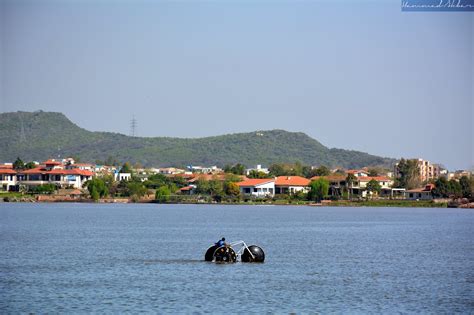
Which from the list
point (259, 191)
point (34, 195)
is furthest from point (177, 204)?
point (34, 195)

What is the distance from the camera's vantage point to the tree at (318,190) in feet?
584

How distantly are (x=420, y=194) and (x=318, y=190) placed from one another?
25229mm

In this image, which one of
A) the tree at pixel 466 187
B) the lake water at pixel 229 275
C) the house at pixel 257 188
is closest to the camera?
the lake water at pixel 229 275

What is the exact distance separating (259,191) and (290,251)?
131916 mm

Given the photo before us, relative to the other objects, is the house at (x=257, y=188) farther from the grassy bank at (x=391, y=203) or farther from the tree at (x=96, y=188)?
the tree at (x=96, y=188)

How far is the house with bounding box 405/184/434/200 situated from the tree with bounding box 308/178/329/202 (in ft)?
69.3

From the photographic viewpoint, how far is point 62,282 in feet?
132

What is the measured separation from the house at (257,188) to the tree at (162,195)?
15.1 m

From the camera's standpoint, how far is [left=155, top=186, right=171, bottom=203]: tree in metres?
191

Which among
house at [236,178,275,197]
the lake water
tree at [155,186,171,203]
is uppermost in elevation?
house at [236,178,275,197]

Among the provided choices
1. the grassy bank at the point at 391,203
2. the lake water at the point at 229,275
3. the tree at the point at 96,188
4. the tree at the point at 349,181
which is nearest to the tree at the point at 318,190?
the grassy bank at the point at 391,203

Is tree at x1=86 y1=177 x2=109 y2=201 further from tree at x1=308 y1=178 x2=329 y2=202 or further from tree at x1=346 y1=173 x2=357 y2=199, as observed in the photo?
tree at x1=346 y1=173 x2=357 y2=199

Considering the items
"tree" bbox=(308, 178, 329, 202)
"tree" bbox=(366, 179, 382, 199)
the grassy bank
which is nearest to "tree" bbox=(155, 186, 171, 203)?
"tree" bbox=(308, 178, 329, 202)

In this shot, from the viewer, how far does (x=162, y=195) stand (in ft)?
626
